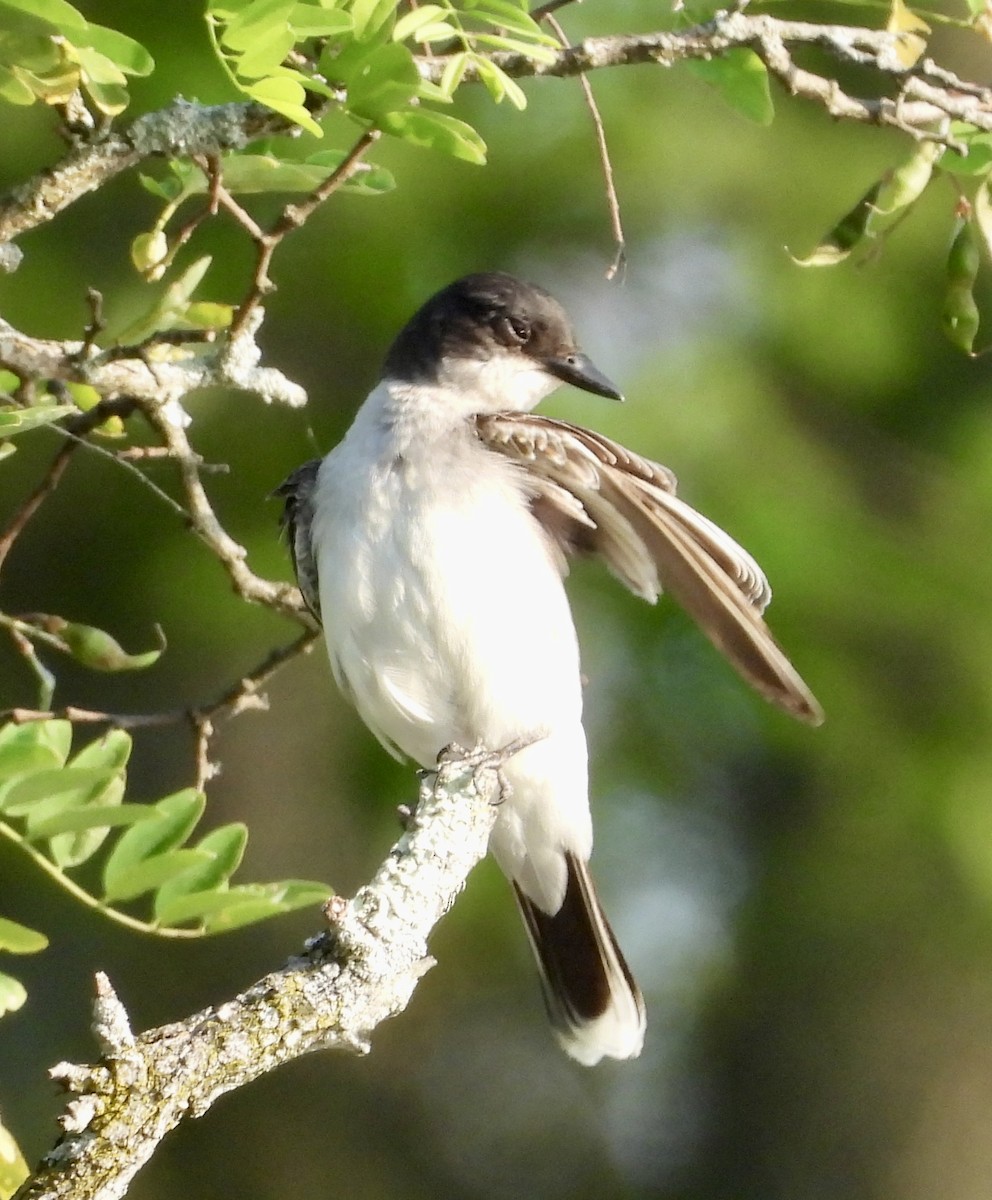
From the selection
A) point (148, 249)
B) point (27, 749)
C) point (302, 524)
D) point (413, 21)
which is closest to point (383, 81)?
point (413, 21)

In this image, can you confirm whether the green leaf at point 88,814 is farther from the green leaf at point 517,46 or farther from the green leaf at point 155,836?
the green leaf at point 517,46

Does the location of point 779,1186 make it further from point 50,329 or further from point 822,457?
point 50,329

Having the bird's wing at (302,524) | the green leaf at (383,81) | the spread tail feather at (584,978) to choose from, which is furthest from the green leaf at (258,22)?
the spread tail feather at (584,978)

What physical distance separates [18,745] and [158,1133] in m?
0.52

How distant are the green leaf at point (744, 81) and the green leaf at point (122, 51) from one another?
2.91 ft

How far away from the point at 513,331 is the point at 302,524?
0.73 meters

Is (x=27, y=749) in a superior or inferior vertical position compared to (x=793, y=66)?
inferior

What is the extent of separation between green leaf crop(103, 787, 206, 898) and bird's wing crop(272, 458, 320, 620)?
1.65 m

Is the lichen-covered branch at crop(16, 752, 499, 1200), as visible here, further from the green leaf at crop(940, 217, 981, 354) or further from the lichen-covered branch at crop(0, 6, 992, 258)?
the green leaf at crop(940, 217, 981, 354)

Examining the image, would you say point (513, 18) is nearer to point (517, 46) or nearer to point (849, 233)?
point (517, 46)

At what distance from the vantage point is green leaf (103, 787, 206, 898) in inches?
88.5

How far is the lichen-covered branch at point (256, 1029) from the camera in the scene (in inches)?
72.4

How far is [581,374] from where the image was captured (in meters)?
4.13

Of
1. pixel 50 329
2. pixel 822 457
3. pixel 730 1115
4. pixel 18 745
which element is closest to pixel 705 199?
pixel 822 457
